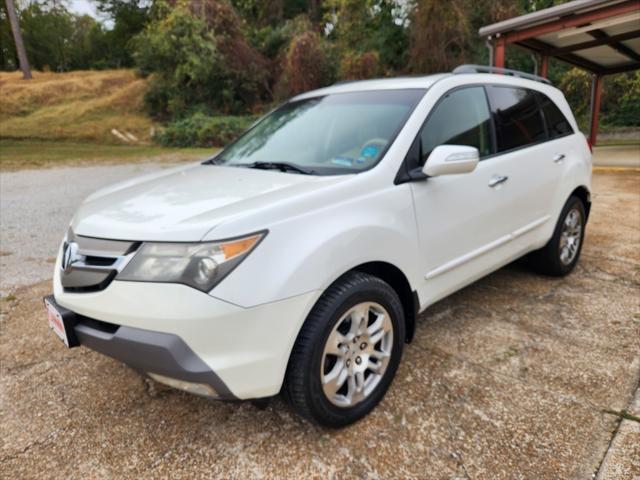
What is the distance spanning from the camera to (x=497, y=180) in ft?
9.86

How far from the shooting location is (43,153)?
15.1 meters

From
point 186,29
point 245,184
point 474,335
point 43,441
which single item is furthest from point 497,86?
point 186,29

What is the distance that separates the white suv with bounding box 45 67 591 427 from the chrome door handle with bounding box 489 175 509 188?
0.04 ft

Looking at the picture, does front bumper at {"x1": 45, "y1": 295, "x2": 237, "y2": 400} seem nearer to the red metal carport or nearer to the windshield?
the windshield

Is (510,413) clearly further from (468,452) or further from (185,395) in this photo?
(185,395)

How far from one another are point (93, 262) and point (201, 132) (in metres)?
17.5

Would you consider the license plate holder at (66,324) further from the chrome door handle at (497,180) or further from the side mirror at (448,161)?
the chrome door handle at (497,180)

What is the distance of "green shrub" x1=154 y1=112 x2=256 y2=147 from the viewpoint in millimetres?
18719

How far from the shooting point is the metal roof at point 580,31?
752 cm

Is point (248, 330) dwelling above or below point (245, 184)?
below

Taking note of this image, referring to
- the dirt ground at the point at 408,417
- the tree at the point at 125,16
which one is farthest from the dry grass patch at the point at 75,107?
the dirt ground at the point at 408,417

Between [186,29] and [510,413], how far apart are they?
70.8 feet

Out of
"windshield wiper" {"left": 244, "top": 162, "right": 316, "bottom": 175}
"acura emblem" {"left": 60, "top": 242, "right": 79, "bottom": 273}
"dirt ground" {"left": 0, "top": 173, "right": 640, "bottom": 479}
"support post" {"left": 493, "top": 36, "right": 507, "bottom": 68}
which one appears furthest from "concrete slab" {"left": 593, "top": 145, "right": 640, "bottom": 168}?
"acura emblem" {"left": 60, "top": 242, "right": 79, "bottom": 273}

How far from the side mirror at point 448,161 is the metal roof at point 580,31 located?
683cm
